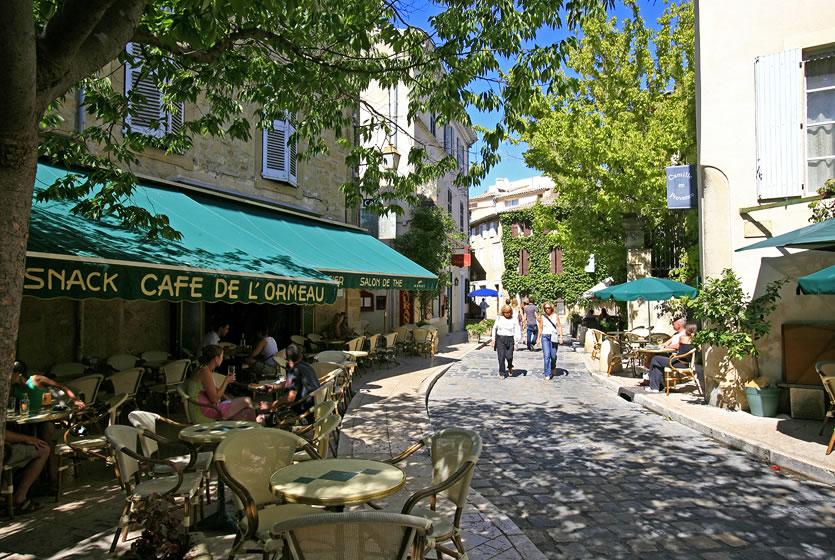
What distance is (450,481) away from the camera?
3.15 metres

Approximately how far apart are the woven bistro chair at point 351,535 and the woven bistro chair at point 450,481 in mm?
607

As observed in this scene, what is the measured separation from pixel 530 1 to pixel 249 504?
5.64 m

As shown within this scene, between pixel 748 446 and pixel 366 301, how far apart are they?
11.5 meters

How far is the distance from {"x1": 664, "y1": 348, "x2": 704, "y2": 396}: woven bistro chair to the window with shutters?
22.6 meters

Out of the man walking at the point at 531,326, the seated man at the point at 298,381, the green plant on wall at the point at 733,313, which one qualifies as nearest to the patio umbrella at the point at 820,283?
the green plant on wall at the point at 733,313

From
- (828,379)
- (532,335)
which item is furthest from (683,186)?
(532,335)

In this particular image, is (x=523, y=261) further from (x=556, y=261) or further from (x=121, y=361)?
(x=121, y=361)

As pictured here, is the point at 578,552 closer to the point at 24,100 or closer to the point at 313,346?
the point at 24,100

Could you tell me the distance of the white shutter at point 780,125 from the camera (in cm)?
793

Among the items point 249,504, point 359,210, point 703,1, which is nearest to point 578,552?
point 249,504

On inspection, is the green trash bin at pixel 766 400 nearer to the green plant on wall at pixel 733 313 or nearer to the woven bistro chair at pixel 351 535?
the green plant on wall at pixel 733 313

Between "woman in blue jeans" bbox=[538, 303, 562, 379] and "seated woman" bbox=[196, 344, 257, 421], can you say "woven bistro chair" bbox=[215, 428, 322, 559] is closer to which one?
"seated woman" bbox=[196, 344, 257, 421]

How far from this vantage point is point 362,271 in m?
10.2

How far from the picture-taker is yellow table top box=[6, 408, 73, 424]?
15.5ft
